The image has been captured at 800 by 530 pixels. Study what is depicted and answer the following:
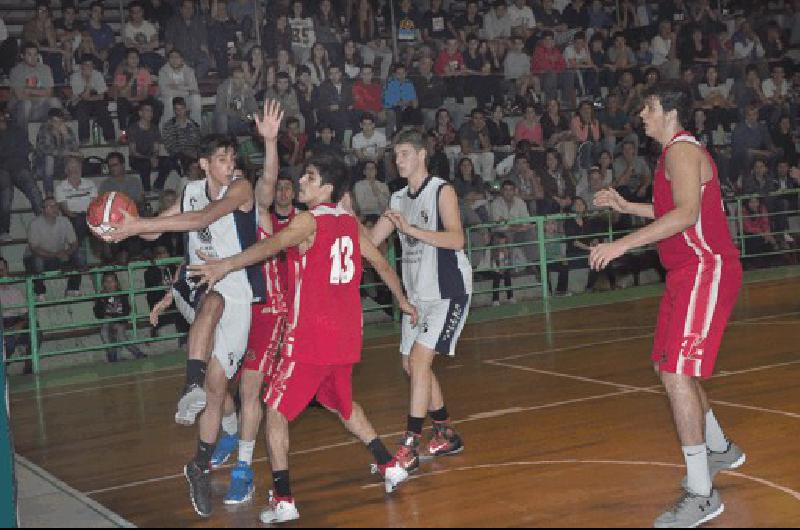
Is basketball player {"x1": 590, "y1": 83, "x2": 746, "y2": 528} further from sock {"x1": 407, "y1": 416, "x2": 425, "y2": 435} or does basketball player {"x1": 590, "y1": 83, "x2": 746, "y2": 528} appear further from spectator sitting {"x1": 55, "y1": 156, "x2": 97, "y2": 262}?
spectator sitting {"x1": 55, "y1": 156, "x2": 97, "y2": 262}

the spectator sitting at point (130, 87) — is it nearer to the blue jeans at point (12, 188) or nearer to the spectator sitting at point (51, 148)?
the spectator sitting at point (51, 148)

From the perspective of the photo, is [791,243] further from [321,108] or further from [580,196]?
[321,108]

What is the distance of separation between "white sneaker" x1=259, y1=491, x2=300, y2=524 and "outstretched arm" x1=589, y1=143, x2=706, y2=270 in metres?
2.21

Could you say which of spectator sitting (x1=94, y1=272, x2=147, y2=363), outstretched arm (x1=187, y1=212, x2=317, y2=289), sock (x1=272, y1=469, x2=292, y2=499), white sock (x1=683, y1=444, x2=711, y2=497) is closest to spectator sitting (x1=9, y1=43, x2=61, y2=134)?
spectator sitting (x1=94, y1=272, x2=147, y2=363)

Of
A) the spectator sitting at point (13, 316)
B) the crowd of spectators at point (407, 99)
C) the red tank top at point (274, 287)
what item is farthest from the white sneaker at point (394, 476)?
the crowd of spectators at point (407, 99)

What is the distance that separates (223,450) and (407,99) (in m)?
12.1

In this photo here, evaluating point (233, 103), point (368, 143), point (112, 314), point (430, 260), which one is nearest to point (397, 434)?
point (430, 260)

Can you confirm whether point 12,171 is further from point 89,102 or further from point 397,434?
point 397,434

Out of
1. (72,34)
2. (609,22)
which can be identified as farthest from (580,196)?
(72,34)

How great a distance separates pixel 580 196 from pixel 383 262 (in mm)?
12148

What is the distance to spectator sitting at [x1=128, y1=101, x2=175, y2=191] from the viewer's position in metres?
16.9

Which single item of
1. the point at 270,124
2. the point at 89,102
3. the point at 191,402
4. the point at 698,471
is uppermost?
the point at 89,102

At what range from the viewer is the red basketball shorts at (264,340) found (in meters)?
7.73

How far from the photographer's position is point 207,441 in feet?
23.2
